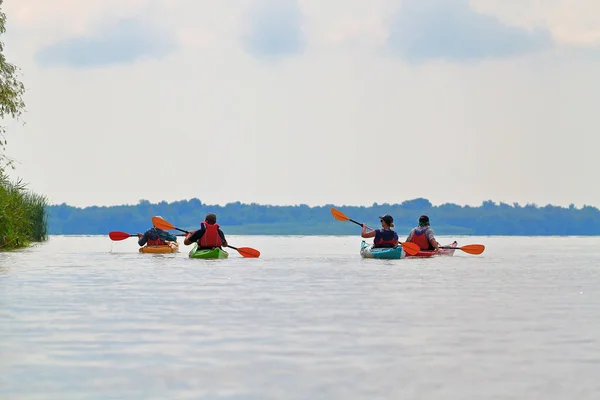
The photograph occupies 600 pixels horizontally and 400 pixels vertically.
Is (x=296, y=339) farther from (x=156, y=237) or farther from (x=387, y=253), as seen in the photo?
(x=156, y=237)

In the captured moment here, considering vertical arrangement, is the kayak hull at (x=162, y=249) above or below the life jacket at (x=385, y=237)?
below

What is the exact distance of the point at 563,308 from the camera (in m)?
15.4

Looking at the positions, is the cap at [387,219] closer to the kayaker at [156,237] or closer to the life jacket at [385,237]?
the life jacket at [385,237]

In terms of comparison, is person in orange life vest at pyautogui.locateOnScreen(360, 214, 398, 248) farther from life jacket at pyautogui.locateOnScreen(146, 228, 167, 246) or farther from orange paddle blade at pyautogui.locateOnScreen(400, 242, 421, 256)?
life jacket at pyautogui.locateOnScreen(146, 228, 167, 246)

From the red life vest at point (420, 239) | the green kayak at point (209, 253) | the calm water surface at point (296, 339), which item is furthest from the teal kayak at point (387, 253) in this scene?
the calm water surface at point (296, 339)

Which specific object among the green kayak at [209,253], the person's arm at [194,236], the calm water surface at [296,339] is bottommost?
the calm water surface at [296,339]

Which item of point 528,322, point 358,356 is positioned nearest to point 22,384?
point 358,356

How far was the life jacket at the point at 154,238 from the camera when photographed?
33406 millimetres

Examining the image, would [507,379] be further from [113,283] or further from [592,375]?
[113,283]

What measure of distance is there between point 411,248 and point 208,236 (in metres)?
Answer: 5.79

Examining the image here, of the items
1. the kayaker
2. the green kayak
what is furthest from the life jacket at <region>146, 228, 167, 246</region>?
the green kayak

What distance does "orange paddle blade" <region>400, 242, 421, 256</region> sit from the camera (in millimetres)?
29203

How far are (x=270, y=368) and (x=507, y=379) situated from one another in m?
2.05

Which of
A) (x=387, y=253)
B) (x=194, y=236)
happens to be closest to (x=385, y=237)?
(x=387, y=253)
